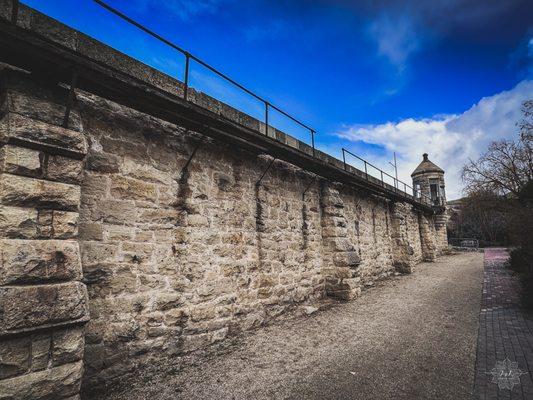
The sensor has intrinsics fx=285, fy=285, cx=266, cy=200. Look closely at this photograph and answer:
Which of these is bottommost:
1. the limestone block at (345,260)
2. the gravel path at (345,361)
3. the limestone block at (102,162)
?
the gravel path at (345,361)

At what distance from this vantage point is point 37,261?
2480 mm

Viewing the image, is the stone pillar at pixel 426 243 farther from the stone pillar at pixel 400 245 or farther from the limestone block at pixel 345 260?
the limestone block at pixel 345 260

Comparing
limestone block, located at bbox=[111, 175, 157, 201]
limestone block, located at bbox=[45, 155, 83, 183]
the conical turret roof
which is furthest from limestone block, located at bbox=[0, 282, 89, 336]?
the conical turret roof

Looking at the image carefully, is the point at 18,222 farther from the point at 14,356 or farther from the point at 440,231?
the point at 440,231

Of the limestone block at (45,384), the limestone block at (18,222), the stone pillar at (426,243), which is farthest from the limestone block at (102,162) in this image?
the stone pillar at (426,243)

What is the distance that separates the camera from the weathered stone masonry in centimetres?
244

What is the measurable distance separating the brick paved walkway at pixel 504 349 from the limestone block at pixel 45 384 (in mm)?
3972

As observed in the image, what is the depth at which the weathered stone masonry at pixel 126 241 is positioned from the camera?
2.44 metres

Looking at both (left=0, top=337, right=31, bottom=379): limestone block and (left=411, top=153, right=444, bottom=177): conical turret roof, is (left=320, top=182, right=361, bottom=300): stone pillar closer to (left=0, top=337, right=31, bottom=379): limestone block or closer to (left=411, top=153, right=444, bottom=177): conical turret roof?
(left=0, top=337, right=31, bottom=379): limestone block

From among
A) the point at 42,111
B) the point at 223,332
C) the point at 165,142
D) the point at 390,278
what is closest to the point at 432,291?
the point at 390,278

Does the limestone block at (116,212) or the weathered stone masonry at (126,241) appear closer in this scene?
the weathered stone masonry at (126,241)

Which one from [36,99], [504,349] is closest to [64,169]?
[36,99]

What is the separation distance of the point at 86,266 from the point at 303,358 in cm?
311

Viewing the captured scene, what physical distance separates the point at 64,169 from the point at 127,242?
1245 mm
